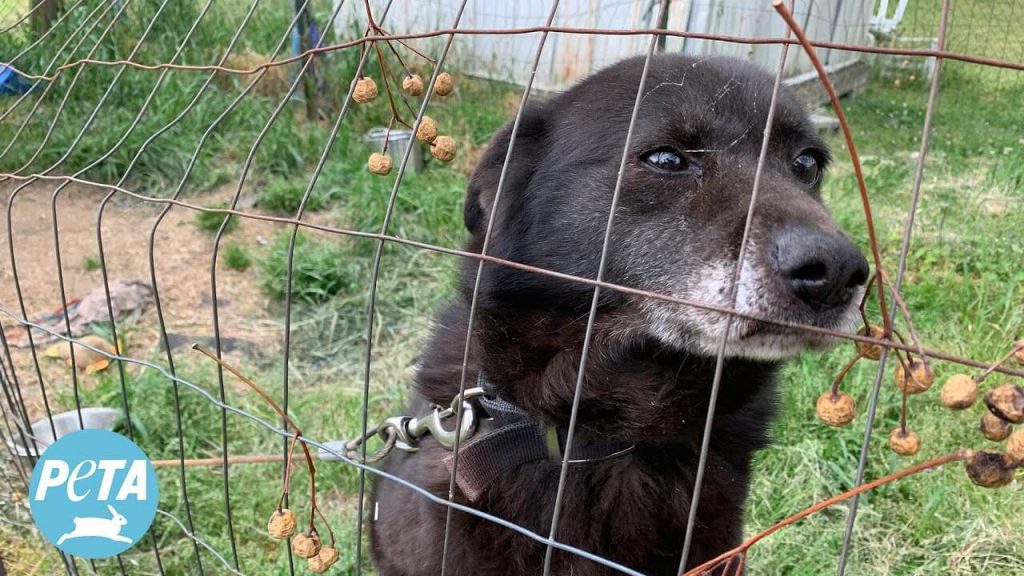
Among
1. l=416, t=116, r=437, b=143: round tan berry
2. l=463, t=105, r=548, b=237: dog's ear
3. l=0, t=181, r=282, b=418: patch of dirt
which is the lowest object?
l=0, t=181, r=282, b=418: patch of dirt

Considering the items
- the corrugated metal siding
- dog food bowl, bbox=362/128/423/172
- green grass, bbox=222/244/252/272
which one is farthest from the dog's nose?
the corrugated metal siding

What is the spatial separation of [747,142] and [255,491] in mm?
2181

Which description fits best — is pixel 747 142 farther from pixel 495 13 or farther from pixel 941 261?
pixel 495 13

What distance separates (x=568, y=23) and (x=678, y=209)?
211 inches

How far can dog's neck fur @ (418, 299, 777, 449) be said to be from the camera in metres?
1.66

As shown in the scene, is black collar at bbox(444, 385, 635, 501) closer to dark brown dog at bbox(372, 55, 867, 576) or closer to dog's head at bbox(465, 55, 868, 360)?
dark brown dog at bbox(372, 55, 867, 576)

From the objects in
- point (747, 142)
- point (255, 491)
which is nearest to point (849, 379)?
point (747, 142)

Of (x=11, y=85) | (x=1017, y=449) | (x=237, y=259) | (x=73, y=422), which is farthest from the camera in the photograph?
(x=237, y=259)

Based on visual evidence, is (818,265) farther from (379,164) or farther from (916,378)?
(379,164)

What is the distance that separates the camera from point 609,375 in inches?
66.4

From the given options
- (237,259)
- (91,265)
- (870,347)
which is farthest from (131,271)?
(870,347)

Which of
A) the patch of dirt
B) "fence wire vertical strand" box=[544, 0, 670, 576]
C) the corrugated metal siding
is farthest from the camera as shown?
the corrugated metal siding

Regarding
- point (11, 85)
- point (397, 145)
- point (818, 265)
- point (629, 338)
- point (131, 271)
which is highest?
point (818, 265)

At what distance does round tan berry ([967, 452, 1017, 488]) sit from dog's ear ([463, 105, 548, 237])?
4.31ft
